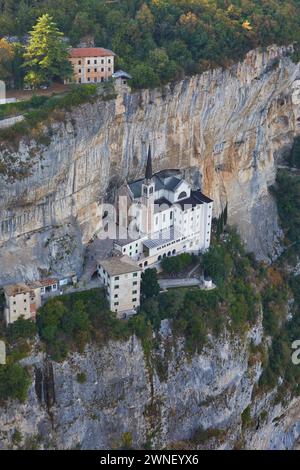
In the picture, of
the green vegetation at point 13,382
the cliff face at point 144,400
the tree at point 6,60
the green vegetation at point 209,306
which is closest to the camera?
the green vegetation at point 13,382

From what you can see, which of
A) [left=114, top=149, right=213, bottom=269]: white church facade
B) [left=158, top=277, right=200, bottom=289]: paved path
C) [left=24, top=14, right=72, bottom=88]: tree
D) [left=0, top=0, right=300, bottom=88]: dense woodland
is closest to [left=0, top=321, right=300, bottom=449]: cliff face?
[left=158, top=277, right=200, bottom=289]: paved path

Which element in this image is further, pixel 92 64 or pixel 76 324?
pixel 92 64

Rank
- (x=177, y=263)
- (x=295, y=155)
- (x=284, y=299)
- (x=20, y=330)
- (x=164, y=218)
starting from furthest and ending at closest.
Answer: (x=295, y=155) → (x=284, y=299) → (x=164, y=218) → (x=177, y=263) → (x=20, y=330)

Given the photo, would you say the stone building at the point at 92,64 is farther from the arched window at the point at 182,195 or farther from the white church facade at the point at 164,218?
the arched window at the point at 182,195

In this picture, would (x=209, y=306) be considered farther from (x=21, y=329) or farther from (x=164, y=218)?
(x=21, y=329)

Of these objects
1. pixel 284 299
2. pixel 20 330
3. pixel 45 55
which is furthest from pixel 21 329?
pixel 284 299

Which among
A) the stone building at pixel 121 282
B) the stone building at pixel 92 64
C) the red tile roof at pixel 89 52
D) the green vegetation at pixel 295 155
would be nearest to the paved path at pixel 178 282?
the stone building at pixel 121 282
